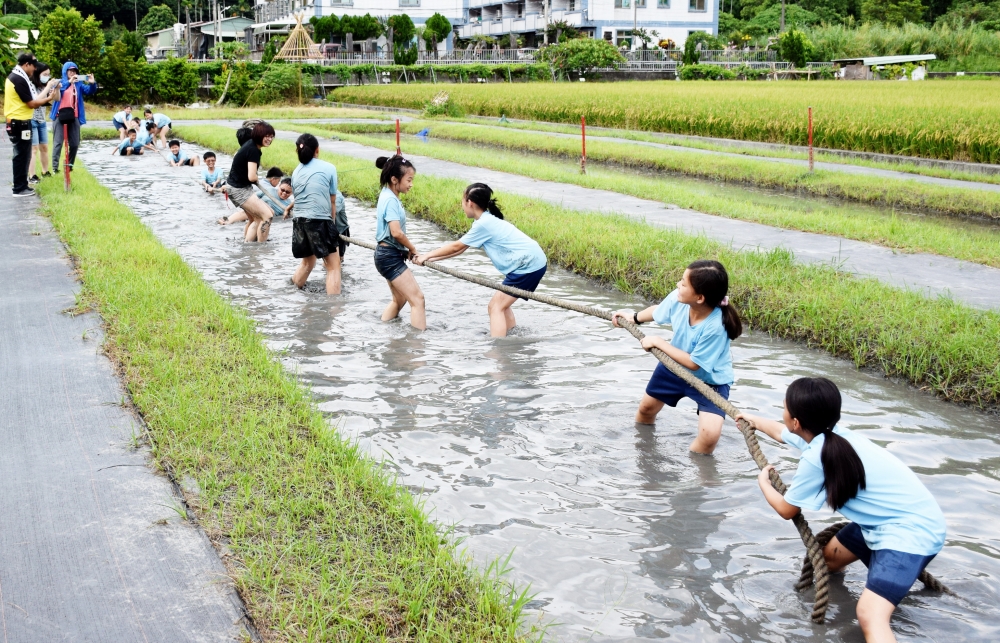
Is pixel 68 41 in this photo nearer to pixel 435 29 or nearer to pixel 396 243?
pixel 435 29

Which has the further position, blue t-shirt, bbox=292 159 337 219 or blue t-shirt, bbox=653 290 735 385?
blue t-shirt, bbox=292 159 337 219

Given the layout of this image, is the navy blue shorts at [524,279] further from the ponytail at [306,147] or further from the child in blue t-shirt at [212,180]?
the child in blue t-shirt at [212,180]

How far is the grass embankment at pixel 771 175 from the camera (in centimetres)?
1480

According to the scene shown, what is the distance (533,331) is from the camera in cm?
829

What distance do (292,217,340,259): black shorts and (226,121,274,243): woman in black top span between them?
1.51m

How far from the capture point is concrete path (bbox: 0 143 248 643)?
11.3ft

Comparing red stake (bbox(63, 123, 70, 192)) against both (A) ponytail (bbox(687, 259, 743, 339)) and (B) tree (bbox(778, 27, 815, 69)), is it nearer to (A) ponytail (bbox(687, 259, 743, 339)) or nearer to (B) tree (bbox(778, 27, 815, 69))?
(A) ponytail (bbox(687, 259, 743, 339))

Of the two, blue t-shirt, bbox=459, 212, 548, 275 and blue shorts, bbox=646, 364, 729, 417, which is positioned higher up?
blue t-shirt, bbox=459, 212, 548, 275

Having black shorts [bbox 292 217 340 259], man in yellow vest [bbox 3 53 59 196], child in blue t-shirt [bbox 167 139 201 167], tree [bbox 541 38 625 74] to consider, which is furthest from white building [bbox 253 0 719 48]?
black shorts [bbox 292 217 340 259]

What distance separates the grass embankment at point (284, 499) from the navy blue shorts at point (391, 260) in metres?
1.24

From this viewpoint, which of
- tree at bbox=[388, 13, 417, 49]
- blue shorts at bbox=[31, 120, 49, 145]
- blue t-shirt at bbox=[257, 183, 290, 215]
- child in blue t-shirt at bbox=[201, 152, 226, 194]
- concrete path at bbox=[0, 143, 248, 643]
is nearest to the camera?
concrete path at bbox=[0, 143, 248, 643]

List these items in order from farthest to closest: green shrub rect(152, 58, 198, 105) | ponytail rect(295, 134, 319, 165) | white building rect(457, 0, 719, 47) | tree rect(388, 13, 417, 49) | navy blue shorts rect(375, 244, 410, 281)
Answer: white building rect(457, 0, 719, 47), tree rect(388, 13, 417, 49), green shrub rect(152, 58, 198, 105), ponytail rect(295, 134, 319, 165), navy blue shorts rect(375, 244, 410, 281)

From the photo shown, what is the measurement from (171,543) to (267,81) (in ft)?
149

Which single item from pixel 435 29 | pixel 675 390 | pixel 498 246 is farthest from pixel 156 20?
pixel 675 390
